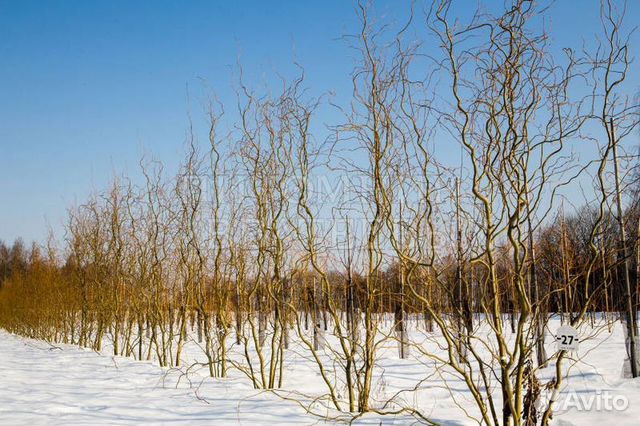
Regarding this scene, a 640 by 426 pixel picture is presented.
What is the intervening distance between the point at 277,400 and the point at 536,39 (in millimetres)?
3938

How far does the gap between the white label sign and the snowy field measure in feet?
0.29

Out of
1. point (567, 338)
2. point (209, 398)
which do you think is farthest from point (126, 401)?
point (567, 338)

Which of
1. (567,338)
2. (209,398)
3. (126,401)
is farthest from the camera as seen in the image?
(209,398)

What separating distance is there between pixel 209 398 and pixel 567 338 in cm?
366

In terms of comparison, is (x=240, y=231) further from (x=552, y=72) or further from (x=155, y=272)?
(x=552, y=72)

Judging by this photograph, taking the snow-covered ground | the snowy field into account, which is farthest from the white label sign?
the snow-covered ground

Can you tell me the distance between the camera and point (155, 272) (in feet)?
32.6

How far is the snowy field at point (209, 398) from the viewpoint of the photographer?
169 inches

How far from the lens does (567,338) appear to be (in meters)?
3.12

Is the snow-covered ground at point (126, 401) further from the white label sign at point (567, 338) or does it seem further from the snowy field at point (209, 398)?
the white label sign at point (567, 338)

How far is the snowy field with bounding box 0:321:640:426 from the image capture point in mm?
4305

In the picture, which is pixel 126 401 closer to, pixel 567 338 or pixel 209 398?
pixel 209 398

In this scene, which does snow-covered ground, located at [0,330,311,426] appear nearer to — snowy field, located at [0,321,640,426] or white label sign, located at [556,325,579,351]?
snowy field, located at [0,321,640,426]

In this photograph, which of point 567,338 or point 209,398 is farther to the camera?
point 209,398
